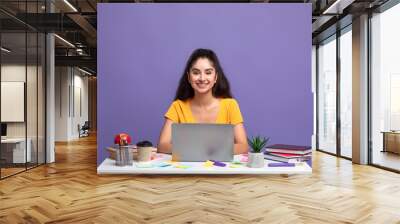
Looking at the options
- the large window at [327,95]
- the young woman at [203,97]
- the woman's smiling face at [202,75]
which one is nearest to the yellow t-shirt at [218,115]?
the young woman at [203,97]

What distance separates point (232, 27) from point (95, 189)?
301 centimetres

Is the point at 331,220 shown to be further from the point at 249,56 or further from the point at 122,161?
the point at 249,56

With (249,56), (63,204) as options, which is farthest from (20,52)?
(249,56)

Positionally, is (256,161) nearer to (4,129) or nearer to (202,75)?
(202,75)

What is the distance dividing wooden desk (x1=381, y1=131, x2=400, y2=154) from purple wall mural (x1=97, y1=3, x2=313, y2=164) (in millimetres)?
2439

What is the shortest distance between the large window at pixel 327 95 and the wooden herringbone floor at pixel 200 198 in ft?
11.1

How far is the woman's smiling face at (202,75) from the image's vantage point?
4395 mm

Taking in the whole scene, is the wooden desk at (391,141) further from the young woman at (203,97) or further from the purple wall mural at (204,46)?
the young woman at (203,97)

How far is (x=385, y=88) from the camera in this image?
24.2ft

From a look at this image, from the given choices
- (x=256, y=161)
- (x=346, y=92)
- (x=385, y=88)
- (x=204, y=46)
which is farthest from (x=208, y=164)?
(x=346, y=92)

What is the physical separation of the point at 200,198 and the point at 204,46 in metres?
2.35

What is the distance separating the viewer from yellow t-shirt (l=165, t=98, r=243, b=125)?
4.72 m

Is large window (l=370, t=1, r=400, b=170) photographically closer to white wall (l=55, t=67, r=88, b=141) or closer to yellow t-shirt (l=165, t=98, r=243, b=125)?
yellow t-shirt (l=165, t=98, r=243, b=125)

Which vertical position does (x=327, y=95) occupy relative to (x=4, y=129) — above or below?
above
